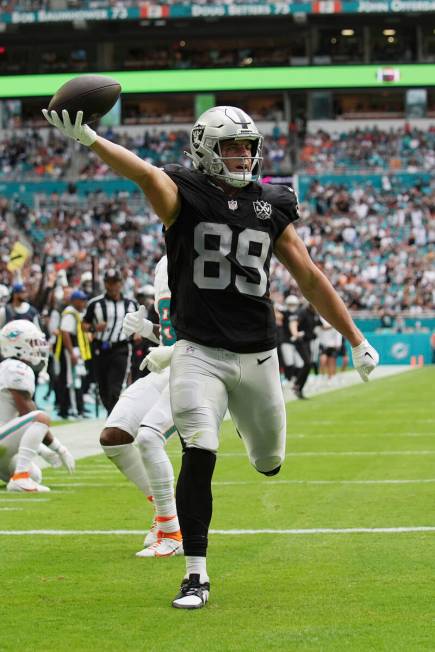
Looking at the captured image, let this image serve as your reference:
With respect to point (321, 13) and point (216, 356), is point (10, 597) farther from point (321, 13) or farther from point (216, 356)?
point (321, 13)

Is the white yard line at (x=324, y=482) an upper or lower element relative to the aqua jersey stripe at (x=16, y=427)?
lower

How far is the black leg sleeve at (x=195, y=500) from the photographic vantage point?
5.15 meters

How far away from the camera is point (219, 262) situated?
5309mm

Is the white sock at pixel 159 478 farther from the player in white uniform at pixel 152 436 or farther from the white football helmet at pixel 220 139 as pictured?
the white football helmet at pixel 220 139

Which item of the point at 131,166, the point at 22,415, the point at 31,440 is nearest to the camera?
the point at 131,166

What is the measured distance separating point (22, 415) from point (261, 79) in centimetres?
4099

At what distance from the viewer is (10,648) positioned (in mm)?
4398

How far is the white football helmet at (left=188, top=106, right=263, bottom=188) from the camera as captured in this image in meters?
5.41

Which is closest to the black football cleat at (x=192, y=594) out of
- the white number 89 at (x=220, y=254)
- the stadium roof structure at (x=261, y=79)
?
the white number 89 at (x=220, y=254)

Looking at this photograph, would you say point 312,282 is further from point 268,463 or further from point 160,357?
point 160,357

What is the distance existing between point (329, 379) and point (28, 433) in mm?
16630

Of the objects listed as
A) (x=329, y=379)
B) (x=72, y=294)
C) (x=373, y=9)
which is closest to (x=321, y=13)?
(x=373, y=9)

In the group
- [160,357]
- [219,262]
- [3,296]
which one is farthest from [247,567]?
[3,296]

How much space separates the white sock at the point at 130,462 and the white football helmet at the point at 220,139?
2153 millimetres
